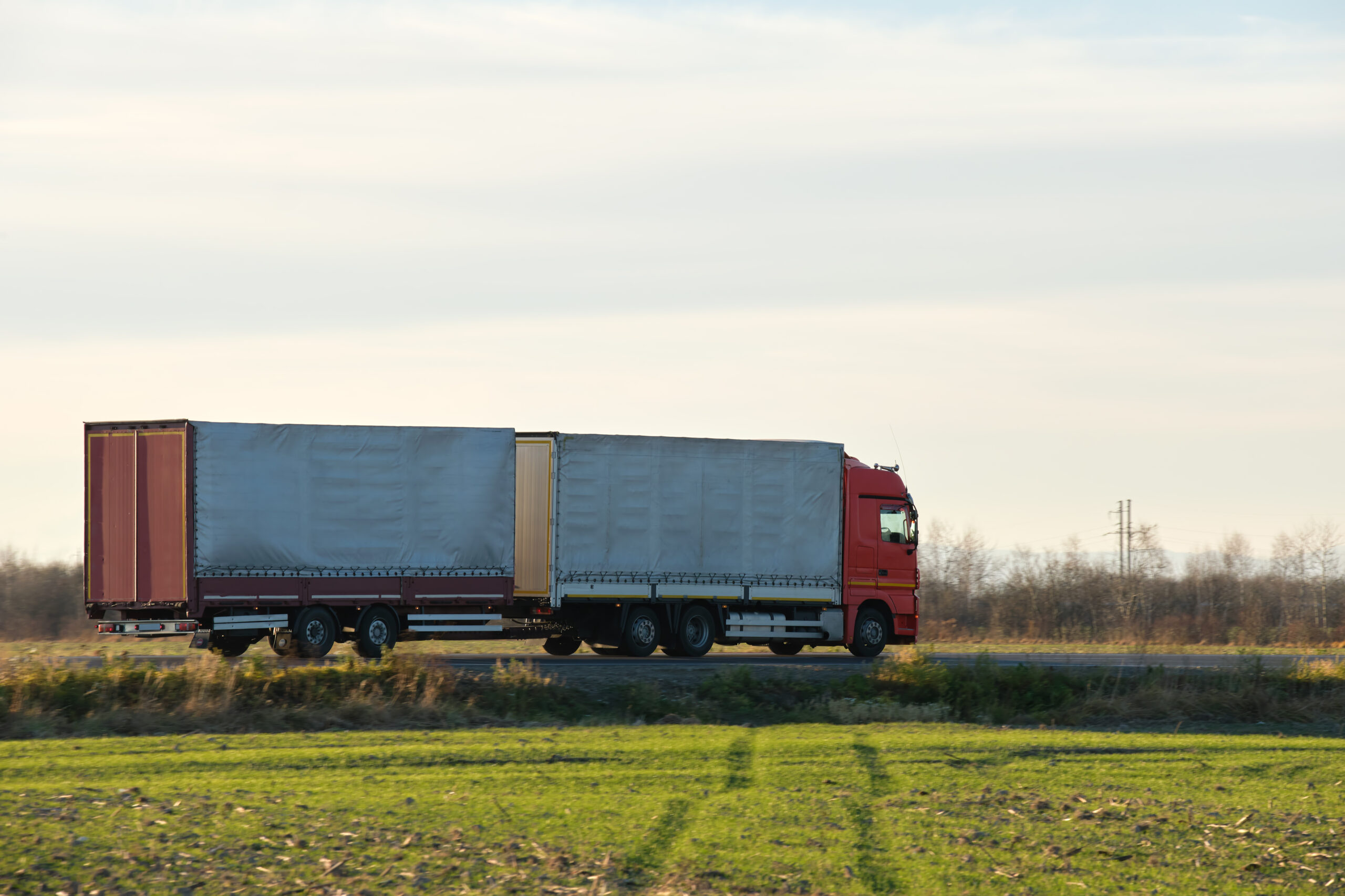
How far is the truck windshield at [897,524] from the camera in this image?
2564 cm

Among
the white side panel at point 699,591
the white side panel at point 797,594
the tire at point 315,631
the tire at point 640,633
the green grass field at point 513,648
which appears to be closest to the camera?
the tire at point 315,631

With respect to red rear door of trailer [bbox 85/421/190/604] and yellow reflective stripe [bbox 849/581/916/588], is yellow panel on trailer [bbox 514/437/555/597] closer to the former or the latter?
red rear door of trailer [bbox 85/421/190/604]

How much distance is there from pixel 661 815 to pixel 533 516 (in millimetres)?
14042

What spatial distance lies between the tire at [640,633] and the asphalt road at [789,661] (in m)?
0.17

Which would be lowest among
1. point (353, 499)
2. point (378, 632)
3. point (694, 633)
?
point (694, 633)

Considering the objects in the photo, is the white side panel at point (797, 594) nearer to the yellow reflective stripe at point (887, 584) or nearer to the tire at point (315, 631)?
the yellow reflective stripe at point (887, 584)

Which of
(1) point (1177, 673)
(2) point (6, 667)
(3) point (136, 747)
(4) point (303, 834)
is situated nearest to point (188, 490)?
(2) point (6, 667)

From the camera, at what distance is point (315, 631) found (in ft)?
72.3

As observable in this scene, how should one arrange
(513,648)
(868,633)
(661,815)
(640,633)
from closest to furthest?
(661,815) → (640,633) → (868,633) → (513,648)

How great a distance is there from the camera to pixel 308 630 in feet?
71.9

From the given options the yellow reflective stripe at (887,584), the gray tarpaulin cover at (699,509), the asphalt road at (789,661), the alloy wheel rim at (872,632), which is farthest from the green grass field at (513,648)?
the gray tarpaulin cover at (699,509)

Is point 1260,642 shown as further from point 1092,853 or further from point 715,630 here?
point 1092,853

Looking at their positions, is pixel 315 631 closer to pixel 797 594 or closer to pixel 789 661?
pixel 789 661

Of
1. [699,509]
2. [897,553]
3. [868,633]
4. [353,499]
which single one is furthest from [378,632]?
[897,553]
